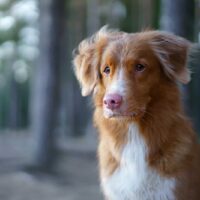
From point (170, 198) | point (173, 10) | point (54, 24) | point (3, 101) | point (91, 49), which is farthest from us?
point (3, 101)

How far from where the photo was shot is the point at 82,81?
5.14 m

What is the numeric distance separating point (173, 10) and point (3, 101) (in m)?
39.3

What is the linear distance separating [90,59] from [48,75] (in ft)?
16.2

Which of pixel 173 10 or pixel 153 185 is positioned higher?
pixel 173 10

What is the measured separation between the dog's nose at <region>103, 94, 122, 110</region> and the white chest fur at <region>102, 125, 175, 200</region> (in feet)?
1.58

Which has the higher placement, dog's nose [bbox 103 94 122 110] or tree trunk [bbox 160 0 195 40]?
tree trunk [bbox 160 0 195 40]

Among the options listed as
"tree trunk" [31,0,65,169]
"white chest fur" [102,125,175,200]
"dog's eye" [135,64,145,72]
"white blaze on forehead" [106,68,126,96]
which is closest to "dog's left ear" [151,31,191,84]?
"dog's eye" [135,64,145,72]

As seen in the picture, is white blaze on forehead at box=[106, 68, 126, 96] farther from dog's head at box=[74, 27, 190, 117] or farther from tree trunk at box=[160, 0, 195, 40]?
tree trunk at box=[160, 0, 195, 40]

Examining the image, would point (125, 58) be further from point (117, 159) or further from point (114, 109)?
point (117, 159)

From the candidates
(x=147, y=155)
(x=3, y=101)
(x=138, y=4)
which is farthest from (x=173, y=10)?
(x=3, y=101)

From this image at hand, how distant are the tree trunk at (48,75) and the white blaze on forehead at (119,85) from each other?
5378 millimetres

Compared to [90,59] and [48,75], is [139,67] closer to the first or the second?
[90,59]

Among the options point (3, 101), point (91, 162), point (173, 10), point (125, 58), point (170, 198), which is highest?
point (173, 10)

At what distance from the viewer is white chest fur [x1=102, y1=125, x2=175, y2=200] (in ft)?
15.3
